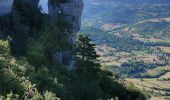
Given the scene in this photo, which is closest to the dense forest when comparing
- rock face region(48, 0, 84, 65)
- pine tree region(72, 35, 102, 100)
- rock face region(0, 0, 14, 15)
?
pine tree region(72, 35, 102, 100)

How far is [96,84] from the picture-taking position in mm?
62812

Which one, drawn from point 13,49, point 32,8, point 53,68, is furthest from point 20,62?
point 32,8

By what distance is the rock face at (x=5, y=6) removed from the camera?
53.8 metres

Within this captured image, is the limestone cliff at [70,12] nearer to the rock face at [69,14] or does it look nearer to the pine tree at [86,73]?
the rock face at [69,14]

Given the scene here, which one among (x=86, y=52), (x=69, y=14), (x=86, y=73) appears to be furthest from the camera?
(x=86, y=52)

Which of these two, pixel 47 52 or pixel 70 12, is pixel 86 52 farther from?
pixel 47 52

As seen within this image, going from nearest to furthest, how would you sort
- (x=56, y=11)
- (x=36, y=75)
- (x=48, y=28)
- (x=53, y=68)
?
1. (x=36, y=75)
2. (x=53, y=68)
3. (x=48, y=28)
4. (x=56, y=11)

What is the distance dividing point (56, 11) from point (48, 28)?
5.05 metres

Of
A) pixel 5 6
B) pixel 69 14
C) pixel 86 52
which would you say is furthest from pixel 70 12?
pixel 5 6

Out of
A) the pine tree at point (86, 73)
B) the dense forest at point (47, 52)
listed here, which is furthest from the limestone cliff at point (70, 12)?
the pine tree at point (86, 73)

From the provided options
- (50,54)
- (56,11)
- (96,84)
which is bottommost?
(96,84)

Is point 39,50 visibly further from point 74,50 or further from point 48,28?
point 74,50

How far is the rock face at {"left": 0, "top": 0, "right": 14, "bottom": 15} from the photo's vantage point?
176ft

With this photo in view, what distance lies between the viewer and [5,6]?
54188 millimetres
